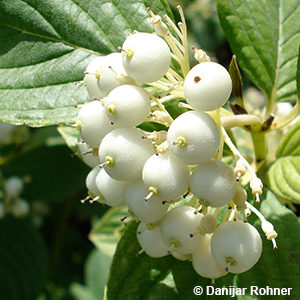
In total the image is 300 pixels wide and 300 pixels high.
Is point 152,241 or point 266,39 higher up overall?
point 266,39

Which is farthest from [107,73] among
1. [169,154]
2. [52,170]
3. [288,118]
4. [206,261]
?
[52,170]

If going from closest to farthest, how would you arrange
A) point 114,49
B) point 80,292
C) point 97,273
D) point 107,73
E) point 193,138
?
point 193,138, point 107,73, point 114,49, point 97,273, point 80,292

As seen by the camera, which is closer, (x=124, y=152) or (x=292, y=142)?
(x=124, y=152)

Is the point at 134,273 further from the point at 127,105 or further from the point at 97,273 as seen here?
the point at 97,273

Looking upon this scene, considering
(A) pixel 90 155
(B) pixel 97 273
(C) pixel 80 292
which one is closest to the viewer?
(A) pixel 90 155

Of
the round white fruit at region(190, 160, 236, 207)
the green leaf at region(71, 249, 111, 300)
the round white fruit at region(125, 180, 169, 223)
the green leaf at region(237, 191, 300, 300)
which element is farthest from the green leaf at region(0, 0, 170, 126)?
the green leaf at region(71, 249, 111, 300)

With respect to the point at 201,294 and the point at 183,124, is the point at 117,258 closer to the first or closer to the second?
the point at 201,294

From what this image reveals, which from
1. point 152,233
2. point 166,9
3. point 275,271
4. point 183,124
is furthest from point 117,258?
point 166,9

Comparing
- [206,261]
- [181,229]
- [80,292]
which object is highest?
[181,229]
